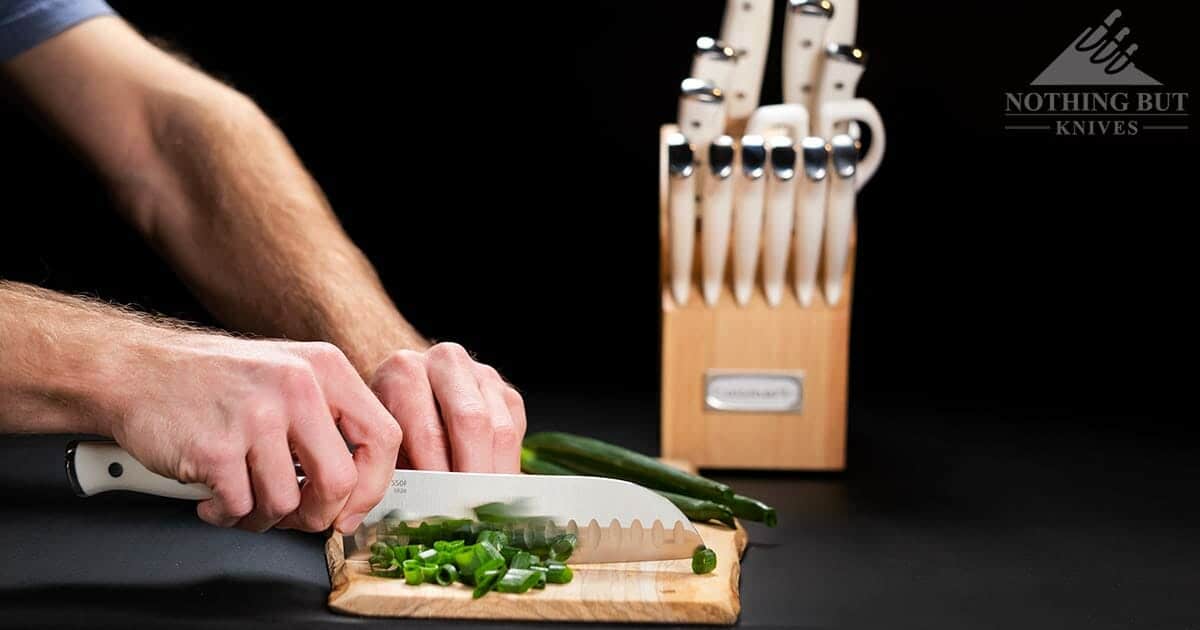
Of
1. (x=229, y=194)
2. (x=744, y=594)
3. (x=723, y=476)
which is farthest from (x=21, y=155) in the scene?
(x=744, y=594)

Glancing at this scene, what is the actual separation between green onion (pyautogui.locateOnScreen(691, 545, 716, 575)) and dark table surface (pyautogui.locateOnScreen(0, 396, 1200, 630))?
0.15ft

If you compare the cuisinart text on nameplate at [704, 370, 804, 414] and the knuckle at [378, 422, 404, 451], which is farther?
the cuisinart text on nameplate at [704, 370, 804, 414]

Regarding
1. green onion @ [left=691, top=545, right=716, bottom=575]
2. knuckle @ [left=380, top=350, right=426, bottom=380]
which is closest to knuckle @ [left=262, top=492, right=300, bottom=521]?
knuckle @ [left=380, top=350, right=426, bottom=380]

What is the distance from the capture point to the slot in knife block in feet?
6.26

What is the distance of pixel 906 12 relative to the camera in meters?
2.33

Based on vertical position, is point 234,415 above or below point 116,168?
below

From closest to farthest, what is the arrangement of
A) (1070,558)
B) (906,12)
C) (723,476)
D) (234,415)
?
(234,415)
(1070,558)
(723,476)
(906,12)

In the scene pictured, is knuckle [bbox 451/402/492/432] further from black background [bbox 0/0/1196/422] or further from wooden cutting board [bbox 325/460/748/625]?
black background [bbox 0/0/1196/422]

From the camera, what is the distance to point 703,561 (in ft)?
4.82

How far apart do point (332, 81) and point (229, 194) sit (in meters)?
0.53

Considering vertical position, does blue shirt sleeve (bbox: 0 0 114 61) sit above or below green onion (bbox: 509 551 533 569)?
above

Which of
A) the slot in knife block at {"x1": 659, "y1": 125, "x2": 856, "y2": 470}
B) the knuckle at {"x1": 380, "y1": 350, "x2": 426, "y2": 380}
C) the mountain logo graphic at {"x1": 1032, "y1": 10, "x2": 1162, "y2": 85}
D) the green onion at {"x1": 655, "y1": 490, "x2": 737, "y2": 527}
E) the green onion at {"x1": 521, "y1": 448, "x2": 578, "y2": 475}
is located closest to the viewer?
the knuckle at {"x1": 380, "y1": 350, "x2": 426, "y2": 380}

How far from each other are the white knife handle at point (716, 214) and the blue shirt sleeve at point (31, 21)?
2.55ft

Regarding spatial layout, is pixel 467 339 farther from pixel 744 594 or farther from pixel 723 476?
pixel 744 594
